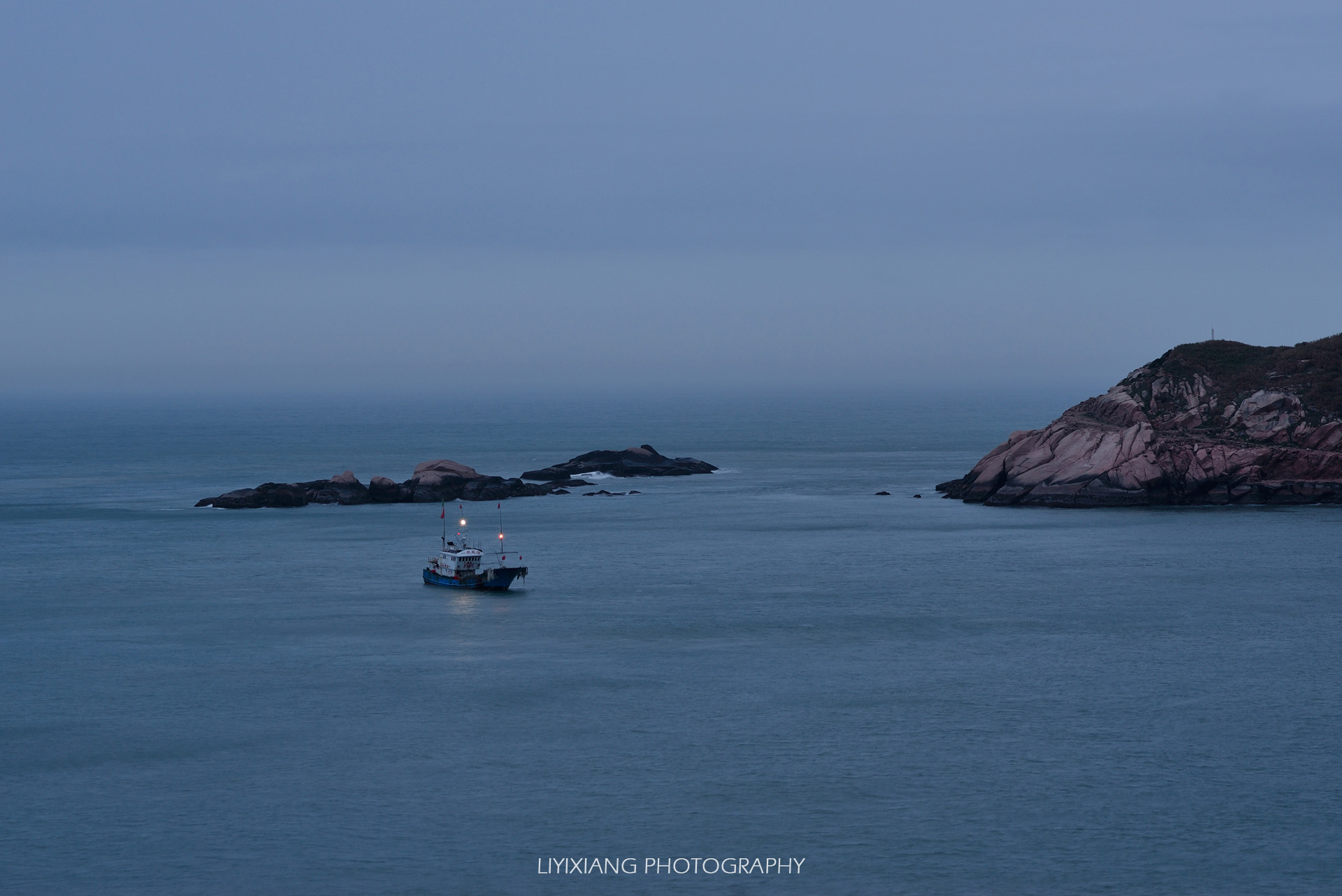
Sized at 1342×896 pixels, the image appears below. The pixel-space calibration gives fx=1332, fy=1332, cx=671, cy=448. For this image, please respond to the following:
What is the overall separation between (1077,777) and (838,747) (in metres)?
7.20

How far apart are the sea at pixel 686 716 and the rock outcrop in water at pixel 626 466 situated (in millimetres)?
45819

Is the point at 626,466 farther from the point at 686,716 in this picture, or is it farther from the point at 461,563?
the point at 686,716

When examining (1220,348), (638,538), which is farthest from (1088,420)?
(638,538)

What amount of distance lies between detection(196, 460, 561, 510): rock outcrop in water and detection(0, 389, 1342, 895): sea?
21.2 meters

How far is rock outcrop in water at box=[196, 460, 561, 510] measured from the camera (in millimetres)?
110375

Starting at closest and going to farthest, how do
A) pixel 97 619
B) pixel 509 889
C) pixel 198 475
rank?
1. pixel 509 889
2. pixel 97 619
3. pixel 198 475

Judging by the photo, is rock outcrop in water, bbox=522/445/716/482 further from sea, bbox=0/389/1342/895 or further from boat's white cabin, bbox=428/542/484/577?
boat's white cabin, bbox=428/542/484/577

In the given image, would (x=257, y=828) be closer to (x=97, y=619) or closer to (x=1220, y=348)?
(x=97, y=619)

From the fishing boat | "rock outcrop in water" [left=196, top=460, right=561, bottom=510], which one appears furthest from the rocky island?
the fishing boat

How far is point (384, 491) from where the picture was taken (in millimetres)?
113250

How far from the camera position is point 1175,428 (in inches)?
4321

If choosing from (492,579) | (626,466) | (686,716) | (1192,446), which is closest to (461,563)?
(492,579)

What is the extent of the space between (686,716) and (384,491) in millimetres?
72454

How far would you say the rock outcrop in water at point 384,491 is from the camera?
11038cm
